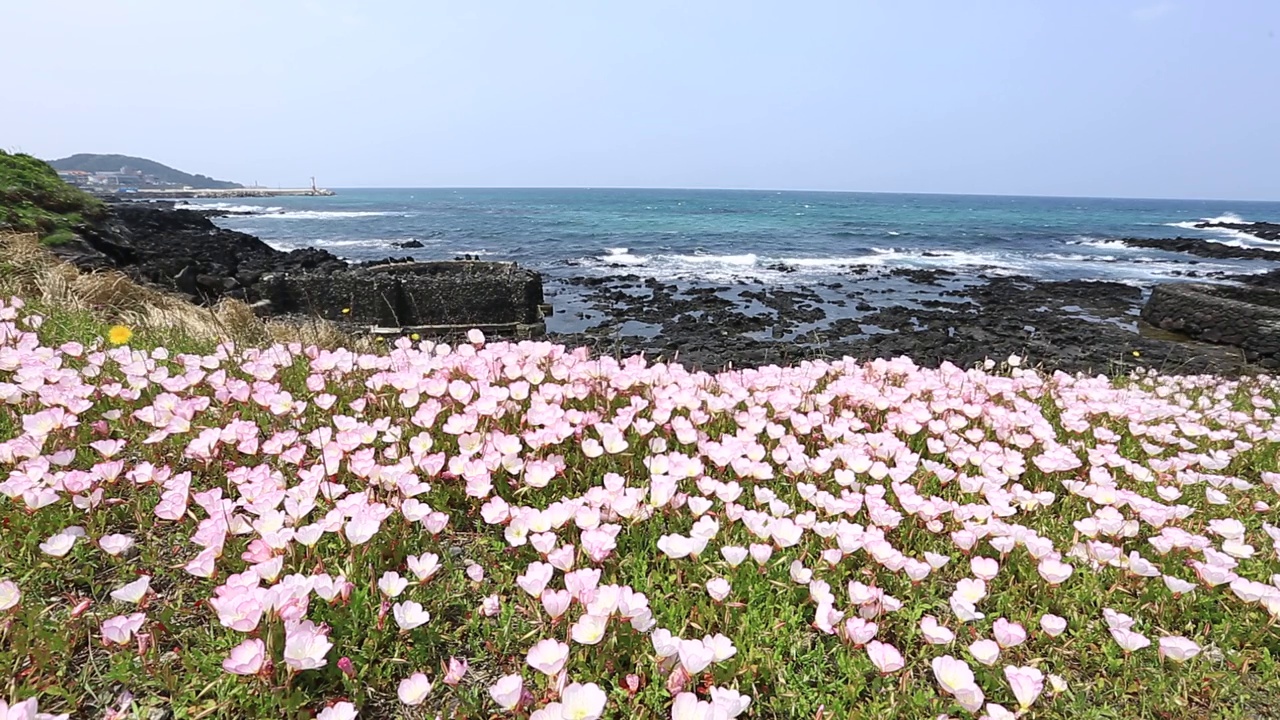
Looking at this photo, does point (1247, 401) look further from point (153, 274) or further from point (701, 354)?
point (153, 274)


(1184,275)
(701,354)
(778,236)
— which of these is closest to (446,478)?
(701,354)

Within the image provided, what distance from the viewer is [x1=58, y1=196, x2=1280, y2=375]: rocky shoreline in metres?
12.2

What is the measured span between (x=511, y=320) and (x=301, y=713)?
1058 cm

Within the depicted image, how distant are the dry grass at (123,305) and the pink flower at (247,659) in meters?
3.44

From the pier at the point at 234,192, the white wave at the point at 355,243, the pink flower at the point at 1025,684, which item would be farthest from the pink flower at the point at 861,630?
the pier at the point at 234,192

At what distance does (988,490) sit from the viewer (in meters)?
2.60

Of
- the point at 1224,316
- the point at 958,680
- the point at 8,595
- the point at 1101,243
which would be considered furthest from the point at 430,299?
the point at 1101,243

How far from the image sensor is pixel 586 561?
2133 millimetres

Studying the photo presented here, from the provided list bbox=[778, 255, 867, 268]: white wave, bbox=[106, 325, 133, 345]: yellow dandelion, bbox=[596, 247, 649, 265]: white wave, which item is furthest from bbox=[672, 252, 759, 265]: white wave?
bbox=[106, 325, 133, 345]: yellow dandelion

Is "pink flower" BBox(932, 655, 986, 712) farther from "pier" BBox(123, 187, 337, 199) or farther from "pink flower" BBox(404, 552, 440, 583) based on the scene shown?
"pier" BBox(123, 187, 337, 199)

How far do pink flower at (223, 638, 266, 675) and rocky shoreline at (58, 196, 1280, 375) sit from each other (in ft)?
27.0

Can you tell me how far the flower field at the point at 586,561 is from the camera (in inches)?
64.2

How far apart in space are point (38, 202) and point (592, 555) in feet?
45.8

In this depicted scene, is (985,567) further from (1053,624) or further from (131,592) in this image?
(131,592)
